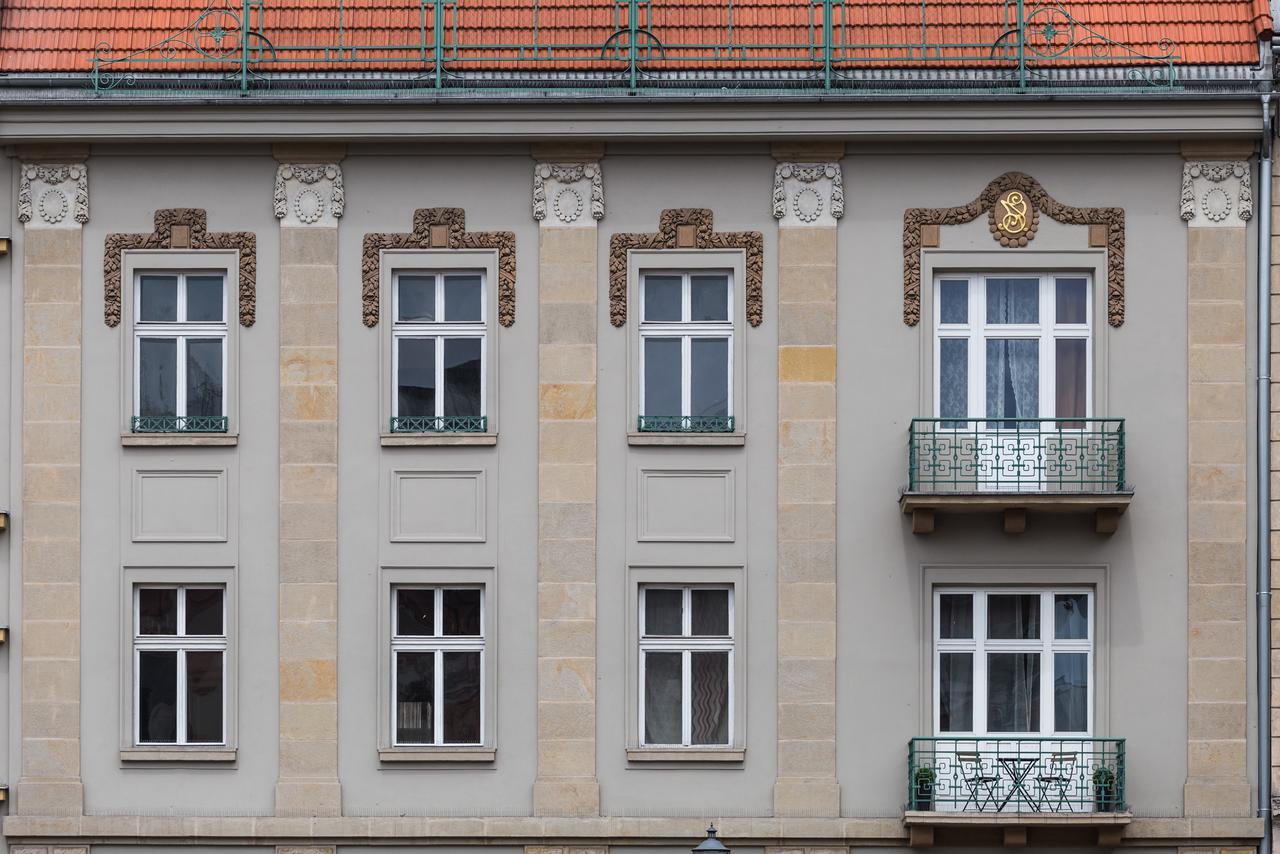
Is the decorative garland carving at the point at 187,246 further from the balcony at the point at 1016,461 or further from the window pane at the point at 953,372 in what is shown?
the window pane at the point at 953,372

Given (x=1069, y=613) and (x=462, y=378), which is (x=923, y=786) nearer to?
(x=1069, y=613)

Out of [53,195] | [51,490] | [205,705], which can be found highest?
[53,195]

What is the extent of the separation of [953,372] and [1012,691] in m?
3.59

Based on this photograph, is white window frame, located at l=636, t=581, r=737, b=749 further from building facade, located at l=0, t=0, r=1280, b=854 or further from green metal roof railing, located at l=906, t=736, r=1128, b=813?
green metal roof railing, located at l=906, t=736, r=1128, b=813

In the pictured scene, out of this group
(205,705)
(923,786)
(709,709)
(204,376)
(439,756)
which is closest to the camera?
(923,786)

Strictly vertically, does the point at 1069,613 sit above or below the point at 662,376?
below

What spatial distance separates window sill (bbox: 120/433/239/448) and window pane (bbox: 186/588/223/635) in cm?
163

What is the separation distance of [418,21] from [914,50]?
Answer: 18.2 feet

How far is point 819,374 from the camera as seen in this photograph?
80.9 ft

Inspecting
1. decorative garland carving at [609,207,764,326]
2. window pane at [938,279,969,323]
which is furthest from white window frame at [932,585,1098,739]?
decorative garland carving at [609,207,764,326]

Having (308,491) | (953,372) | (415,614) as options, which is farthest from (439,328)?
(953,372)

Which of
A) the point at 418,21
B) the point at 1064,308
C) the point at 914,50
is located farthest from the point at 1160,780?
the point at 418,21

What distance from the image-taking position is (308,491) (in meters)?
24.7

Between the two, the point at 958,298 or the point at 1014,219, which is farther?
the point at 958,298
